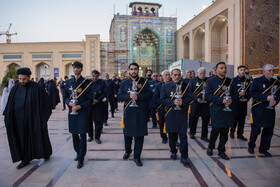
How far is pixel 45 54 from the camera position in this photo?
2347cm

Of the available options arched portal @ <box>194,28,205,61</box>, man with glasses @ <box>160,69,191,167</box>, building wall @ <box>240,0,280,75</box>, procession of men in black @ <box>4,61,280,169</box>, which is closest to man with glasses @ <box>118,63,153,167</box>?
procession of men in black @ <box>4,61,280,169</box>

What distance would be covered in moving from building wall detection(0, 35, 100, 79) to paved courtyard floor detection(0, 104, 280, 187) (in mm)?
19447

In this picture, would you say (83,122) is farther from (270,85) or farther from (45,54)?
(45,54)

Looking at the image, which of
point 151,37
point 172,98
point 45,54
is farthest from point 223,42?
point 45,54

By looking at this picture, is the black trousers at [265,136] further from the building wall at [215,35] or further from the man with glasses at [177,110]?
the building wall at [215,35]

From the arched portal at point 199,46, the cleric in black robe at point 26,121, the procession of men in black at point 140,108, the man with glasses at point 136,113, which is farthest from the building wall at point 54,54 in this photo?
the man with glasses at point 136,113

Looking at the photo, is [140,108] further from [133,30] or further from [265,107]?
[133,30]

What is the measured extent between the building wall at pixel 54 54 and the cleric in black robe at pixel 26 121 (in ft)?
64.4

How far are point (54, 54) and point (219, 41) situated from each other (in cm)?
1796

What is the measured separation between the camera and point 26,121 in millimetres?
3285

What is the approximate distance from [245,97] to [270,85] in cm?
102

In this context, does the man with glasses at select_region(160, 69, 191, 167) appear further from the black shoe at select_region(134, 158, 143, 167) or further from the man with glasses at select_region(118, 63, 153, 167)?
the black shoe at select_region(134, 158, 143, 167)

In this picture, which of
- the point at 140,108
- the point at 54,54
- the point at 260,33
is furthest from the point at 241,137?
the point at 54,54

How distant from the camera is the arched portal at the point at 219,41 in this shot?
54.3ft
